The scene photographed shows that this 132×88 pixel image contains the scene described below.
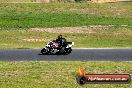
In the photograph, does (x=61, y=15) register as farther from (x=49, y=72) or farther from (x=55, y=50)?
(x=49, y=72)

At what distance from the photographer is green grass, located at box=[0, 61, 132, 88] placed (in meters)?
20.0

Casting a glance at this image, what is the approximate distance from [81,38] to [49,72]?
1940 centimetres

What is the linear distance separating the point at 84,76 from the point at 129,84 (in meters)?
2.36

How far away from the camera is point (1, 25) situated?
46.9 metres

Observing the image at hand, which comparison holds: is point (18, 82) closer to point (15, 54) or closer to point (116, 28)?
point (15, 54)

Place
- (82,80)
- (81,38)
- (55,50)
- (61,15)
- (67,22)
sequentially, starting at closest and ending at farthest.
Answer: (82,80) < (55,50) < (81,38) < (67,22) < (61,15)

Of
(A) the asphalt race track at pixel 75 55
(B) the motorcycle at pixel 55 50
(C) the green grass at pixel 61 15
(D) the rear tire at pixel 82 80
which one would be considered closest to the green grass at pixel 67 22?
(C) the green grass at pixel 61 15

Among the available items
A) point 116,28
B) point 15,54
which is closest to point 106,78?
point 15,54

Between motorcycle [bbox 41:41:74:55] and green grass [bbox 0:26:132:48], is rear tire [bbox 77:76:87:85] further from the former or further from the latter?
green grass [bbox 0:26:132:48]

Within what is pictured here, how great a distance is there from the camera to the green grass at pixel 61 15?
48688 mm

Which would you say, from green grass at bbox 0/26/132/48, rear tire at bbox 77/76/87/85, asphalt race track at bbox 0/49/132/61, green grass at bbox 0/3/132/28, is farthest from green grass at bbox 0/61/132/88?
green grass at bbox 0/3/132/28

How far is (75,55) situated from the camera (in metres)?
30.2

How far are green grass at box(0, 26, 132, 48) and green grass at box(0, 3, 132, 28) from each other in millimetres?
3706

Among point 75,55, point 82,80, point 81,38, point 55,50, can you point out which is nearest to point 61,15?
point 81,38
